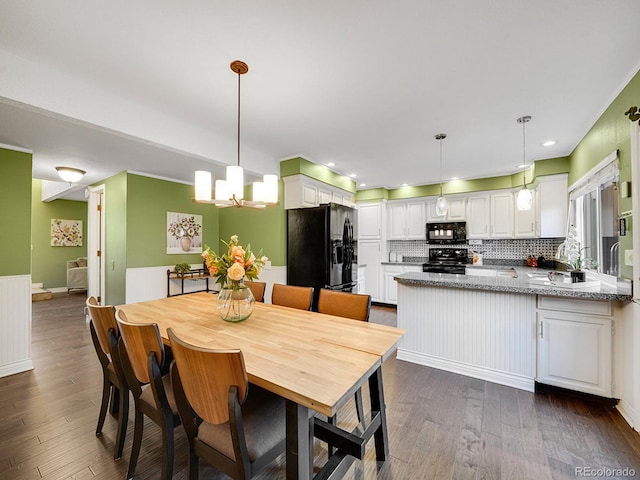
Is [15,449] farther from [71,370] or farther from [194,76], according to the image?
[194,76]

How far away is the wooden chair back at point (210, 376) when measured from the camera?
0.93 meters

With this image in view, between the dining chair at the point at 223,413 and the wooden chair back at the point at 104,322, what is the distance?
689 millimetres

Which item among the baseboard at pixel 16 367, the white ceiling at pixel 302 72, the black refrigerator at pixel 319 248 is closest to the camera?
the white ceiling at pixel 302 72

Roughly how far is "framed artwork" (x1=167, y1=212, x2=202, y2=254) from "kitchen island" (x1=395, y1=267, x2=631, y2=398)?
3.66 m

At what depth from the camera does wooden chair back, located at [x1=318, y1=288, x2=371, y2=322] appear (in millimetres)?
1973

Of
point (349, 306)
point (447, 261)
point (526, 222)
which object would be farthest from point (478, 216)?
point (349, 306)

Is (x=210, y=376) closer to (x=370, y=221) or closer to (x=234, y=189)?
(x=234, y=189)

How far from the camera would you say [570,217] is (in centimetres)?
367

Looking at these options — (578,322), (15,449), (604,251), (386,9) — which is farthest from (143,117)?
(604,251)

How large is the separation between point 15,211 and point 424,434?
4.22 m

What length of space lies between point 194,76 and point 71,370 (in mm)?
3016

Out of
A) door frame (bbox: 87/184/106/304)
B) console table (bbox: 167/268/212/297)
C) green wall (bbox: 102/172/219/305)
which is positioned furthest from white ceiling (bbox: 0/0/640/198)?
console table (bbox: 167/268/212/297)

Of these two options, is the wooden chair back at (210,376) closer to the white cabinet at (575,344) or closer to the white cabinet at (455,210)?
the white cabinet at (575,344)

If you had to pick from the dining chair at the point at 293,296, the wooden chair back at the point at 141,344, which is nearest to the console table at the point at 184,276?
the dining chair at the point at 293,296
